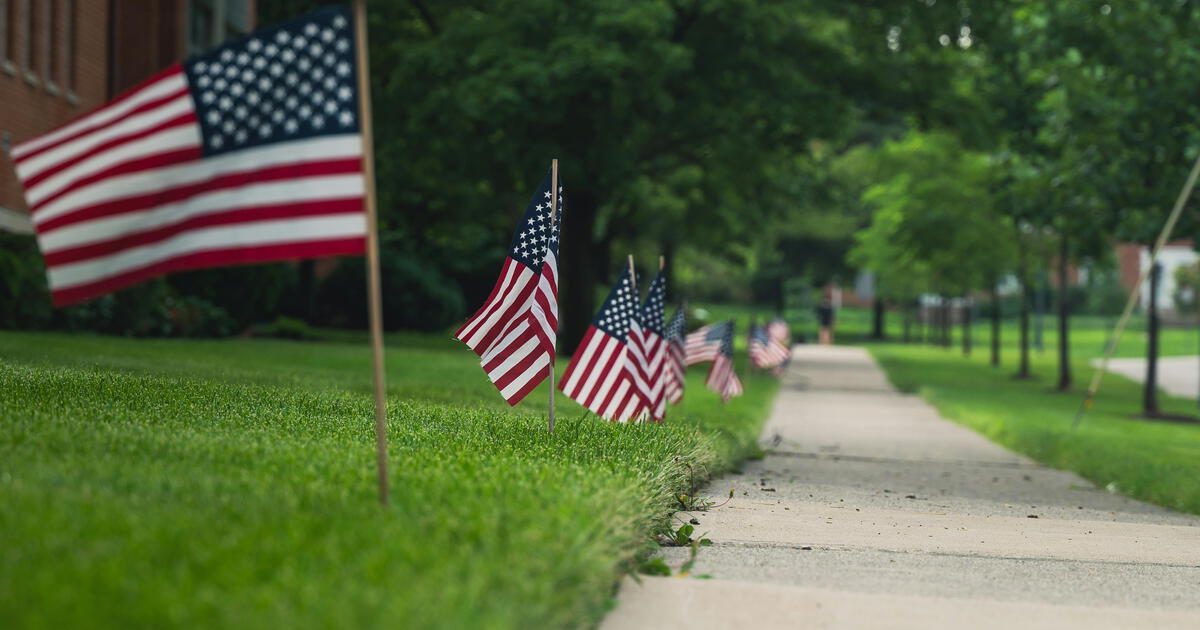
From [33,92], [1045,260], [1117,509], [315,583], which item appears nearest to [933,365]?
[1045,260]

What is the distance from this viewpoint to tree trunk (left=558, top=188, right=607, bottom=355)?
32812 mm

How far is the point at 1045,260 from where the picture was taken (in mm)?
39750

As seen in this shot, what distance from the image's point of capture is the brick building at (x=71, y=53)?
22.6 meters

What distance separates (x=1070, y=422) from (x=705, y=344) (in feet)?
19.4

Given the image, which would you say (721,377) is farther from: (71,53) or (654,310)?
(71,53)

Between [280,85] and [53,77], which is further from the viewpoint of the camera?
[53,77]

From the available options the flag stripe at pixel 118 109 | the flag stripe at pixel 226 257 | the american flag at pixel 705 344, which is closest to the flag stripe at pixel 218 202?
the flag stripe at pixel 226 257

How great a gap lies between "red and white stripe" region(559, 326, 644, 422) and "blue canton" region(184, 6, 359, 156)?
195 inches

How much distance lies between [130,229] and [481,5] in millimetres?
25929

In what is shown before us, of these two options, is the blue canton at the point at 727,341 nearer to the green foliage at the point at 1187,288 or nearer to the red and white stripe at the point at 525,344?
the red and white stripe at the point at 525,344

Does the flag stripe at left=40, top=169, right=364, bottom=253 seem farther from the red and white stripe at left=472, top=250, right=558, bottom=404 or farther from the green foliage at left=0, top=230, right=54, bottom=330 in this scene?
the green foliage at left=0, top=230, right=54, bottom=330

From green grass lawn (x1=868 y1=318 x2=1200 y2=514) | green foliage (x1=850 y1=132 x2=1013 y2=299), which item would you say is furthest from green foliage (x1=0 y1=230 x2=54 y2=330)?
green foliage (x1=850 y1=132 x2=1013 y2=299)

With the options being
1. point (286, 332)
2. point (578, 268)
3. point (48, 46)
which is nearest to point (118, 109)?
point (48, 46)

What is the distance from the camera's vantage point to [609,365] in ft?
39.0
